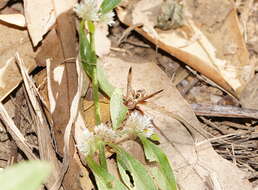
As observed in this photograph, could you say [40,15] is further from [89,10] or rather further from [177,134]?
[177,134]

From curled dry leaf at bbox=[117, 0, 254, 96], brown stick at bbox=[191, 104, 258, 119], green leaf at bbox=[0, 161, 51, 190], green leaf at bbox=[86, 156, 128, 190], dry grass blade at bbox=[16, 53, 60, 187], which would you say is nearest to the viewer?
green leaf at bbox=[0, 161, 51, 190]

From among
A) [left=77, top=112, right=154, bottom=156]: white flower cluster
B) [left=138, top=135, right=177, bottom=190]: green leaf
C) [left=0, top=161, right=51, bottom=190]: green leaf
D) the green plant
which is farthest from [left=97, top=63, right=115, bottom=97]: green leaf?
[left=0, top=161, right=51, bottom=190]: green leaf

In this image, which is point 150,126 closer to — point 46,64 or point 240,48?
point 46,64

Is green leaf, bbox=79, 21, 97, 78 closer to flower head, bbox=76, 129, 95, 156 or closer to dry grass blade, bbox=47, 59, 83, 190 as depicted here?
dry grass blade, bbox=47, 59, 83, 190

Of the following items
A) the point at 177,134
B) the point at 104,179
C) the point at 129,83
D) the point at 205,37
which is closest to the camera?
the point at 104,179

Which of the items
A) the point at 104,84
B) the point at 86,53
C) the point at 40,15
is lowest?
the point at 104,84

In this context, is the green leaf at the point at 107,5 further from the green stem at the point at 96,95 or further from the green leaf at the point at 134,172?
the green leaf at the point at 134,172

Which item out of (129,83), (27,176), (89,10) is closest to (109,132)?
(129,83)
